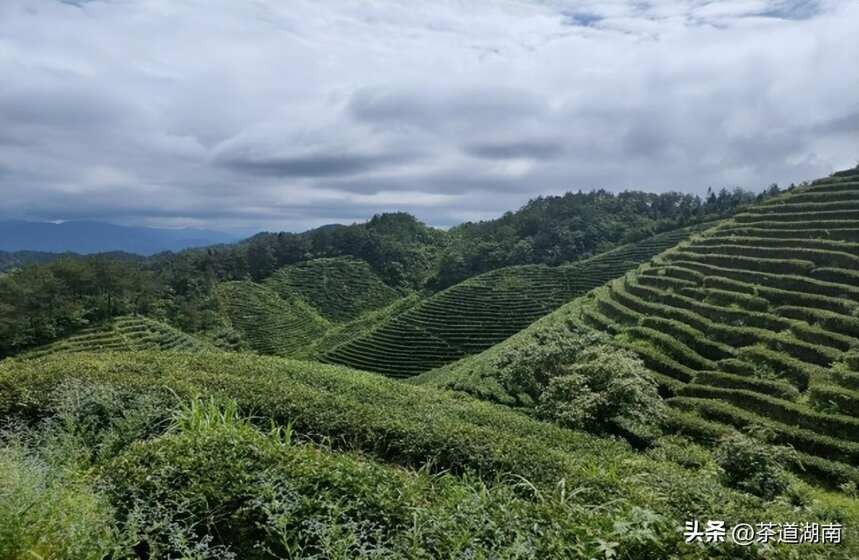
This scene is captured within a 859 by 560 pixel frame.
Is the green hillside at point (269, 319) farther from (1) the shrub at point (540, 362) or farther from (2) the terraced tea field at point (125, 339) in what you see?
(1) the shrub at point (540, 362)

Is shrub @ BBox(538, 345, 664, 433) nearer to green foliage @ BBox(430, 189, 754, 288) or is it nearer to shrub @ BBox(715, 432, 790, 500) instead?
shrub @ BBox(715, 432, 790, 500)

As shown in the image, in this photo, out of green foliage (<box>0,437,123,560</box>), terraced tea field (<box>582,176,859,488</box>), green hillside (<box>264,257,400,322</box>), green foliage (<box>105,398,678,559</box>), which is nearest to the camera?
green foliage (<box>0,437,123,560</box>)

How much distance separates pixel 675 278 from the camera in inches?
1184

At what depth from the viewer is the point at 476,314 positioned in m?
53.4

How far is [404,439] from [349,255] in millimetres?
95508

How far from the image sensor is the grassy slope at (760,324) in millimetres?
16438

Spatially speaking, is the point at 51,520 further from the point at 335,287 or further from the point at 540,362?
the point at 335,287

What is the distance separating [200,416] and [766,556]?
5030 millimetres

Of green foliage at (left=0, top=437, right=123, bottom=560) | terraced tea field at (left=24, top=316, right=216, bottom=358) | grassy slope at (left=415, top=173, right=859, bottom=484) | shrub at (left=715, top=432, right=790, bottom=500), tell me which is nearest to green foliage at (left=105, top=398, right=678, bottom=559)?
green foliage at (left=0, top=437, right=123, bottom=560)

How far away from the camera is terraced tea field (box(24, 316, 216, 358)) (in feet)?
143

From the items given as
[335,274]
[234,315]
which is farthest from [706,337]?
[335,274]

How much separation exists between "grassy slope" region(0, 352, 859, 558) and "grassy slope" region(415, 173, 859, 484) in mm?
11448

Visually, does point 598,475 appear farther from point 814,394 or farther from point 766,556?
point 814,394

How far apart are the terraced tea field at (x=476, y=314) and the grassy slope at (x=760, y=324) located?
14901 mm
